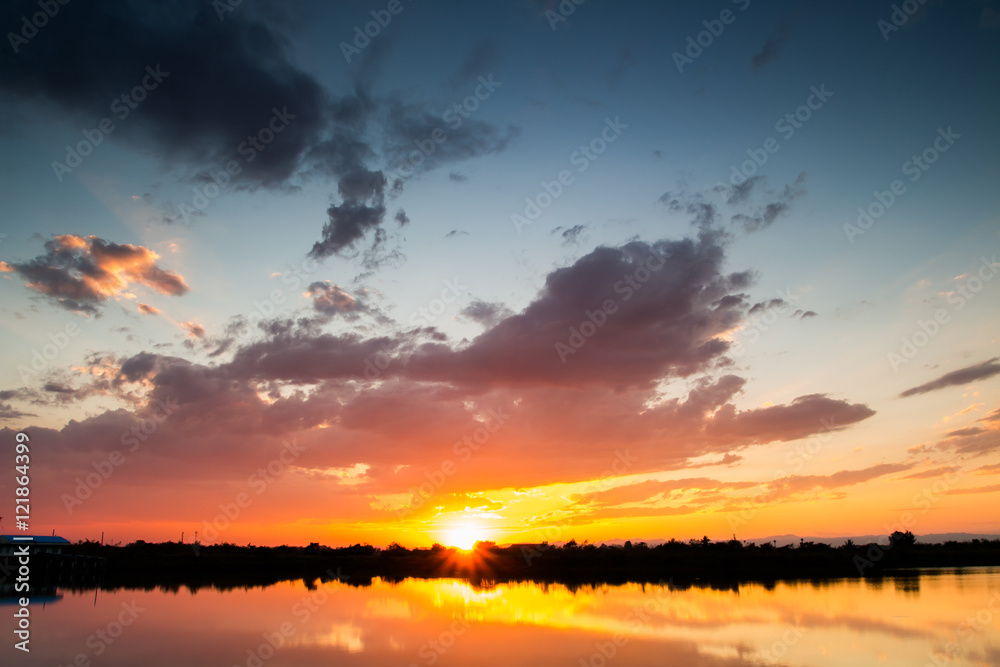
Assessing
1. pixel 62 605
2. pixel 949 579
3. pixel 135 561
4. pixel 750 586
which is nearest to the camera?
pixel 62 605

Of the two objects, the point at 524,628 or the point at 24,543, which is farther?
the point at 24,543

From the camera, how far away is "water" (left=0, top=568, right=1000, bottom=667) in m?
19.7

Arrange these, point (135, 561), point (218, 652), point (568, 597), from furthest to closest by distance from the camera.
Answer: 1. point (135, 561)
2. point (568, 597)
3. point (218, 652)

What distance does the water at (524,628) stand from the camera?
19.7 metres

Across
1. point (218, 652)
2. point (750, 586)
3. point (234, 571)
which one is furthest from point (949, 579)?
point (234, 571)

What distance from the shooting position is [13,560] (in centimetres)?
6366

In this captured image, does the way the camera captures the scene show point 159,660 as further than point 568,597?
No

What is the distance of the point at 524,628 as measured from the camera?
25.3 meters

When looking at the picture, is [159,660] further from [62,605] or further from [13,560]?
[13,560]

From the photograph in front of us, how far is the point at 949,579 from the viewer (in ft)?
169

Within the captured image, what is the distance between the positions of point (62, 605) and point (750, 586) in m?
46.1

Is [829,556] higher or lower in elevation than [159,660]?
lower

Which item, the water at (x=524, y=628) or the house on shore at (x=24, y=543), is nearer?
the water at (x=524, y=628)

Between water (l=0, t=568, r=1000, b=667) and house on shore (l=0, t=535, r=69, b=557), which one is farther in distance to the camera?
house on shore (l=0, t=535, r=69, b=557)
